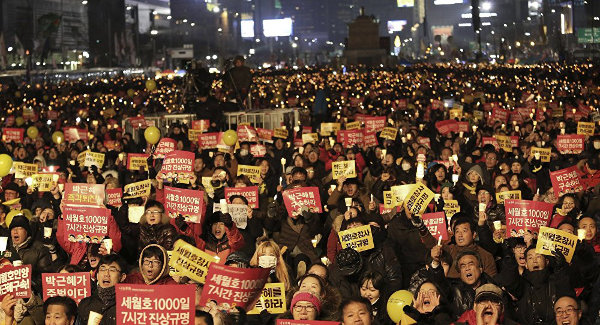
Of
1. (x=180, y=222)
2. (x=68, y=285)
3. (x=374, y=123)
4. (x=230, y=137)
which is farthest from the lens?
(x=374, y=123)

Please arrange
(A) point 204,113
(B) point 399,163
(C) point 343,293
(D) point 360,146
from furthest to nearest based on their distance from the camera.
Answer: (A) point 204,113
(D) point 360,146
(B) point 399,163
(C) point 343,293

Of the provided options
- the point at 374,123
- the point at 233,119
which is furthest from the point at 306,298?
the point at 233,119

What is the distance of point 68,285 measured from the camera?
7.58 m

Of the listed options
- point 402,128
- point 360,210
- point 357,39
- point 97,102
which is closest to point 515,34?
point 357,39

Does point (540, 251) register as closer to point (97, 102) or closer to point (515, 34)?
point (97, 102)

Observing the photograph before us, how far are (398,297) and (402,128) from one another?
13767 millimetres

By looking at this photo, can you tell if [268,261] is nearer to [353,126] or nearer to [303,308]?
[303,308]

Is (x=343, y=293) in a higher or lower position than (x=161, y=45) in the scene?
lower

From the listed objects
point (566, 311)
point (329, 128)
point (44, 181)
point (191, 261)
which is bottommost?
point (566, 311)

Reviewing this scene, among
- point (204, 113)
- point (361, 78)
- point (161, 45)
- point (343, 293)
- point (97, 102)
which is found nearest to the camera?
point (343, 293)

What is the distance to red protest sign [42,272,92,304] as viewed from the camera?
24.8ft

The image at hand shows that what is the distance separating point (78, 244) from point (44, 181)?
12.4ft

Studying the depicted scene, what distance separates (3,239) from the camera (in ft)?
31.1

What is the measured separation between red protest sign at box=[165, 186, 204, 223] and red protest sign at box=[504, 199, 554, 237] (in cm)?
295
